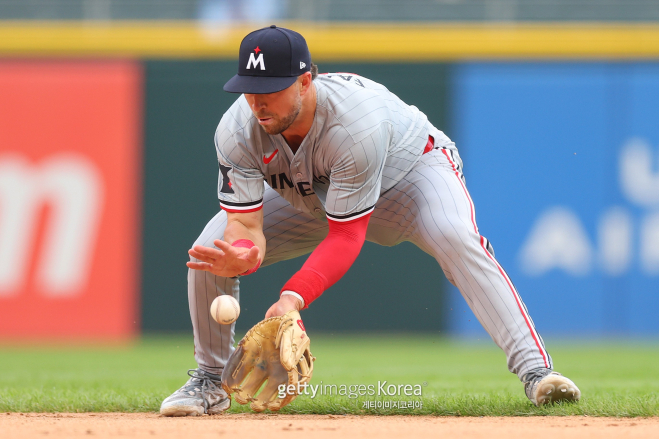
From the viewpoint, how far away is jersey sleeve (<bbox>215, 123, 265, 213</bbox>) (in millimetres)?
3607

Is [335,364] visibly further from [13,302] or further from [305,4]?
[305,4]

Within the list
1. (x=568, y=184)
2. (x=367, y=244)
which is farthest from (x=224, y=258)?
(x=568, y=184)

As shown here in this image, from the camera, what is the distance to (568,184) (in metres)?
8.88

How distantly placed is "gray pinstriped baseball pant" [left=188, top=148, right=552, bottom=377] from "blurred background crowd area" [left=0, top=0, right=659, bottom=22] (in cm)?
607

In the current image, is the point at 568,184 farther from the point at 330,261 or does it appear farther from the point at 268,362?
the point at 268,362

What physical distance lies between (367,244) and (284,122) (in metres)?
5.44

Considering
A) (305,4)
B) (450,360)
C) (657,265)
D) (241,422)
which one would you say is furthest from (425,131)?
(305,4)

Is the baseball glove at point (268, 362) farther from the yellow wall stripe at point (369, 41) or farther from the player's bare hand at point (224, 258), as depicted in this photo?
the yellow wall stripe at point (369, 41)

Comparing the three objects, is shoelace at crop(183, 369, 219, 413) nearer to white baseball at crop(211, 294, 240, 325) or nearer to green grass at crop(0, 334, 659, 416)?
green grass at crop(0, 334, 659, 416)

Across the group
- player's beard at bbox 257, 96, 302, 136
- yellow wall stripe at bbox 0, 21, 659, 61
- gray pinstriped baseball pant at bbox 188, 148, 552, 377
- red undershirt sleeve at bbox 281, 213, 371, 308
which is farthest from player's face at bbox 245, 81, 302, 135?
yellow wall stripe at bbox 0, 21, 659, 61

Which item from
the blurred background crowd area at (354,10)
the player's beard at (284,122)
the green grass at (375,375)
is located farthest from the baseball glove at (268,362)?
the blurred background crowd area at (354,10)

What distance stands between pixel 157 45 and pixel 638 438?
737cm

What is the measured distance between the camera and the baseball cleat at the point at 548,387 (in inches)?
134

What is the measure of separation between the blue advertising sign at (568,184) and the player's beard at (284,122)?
5526 mm
